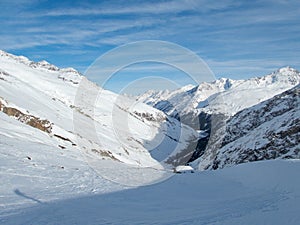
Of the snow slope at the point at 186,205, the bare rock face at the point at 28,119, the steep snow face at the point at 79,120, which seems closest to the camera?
the snow slope at the point at 186,205

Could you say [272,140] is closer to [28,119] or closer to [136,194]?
[136,194]

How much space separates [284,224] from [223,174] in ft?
54.6

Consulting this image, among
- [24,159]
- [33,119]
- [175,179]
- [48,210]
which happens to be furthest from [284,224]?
[33,119]

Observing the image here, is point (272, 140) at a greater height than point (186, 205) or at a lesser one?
greater

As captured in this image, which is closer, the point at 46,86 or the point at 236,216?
the point at 236,216

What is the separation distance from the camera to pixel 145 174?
24953mm

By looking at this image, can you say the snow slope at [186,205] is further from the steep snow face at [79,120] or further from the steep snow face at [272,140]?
the steep snow face at [272,140]

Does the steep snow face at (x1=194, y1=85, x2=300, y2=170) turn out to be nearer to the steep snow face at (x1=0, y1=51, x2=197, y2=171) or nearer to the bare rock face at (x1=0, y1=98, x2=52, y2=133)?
the steep snow face at (x1=0, y1=51, x2=197, y2=171)

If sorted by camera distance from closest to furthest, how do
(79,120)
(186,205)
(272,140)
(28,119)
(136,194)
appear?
(186,205), (136,194), (272,140), (28,119), (79,120)

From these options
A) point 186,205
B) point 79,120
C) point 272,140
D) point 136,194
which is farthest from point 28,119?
point 186,205

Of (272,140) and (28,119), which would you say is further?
(28,119)

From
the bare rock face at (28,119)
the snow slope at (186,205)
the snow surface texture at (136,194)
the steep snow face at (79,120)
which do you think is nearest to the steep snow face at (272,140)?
the steep snow face at (79,120)

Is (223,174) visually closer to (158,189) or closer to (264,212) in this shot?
(158,189)

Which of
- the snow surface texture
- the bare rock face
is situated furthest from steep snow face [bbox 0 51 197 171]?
the snow surface texture
